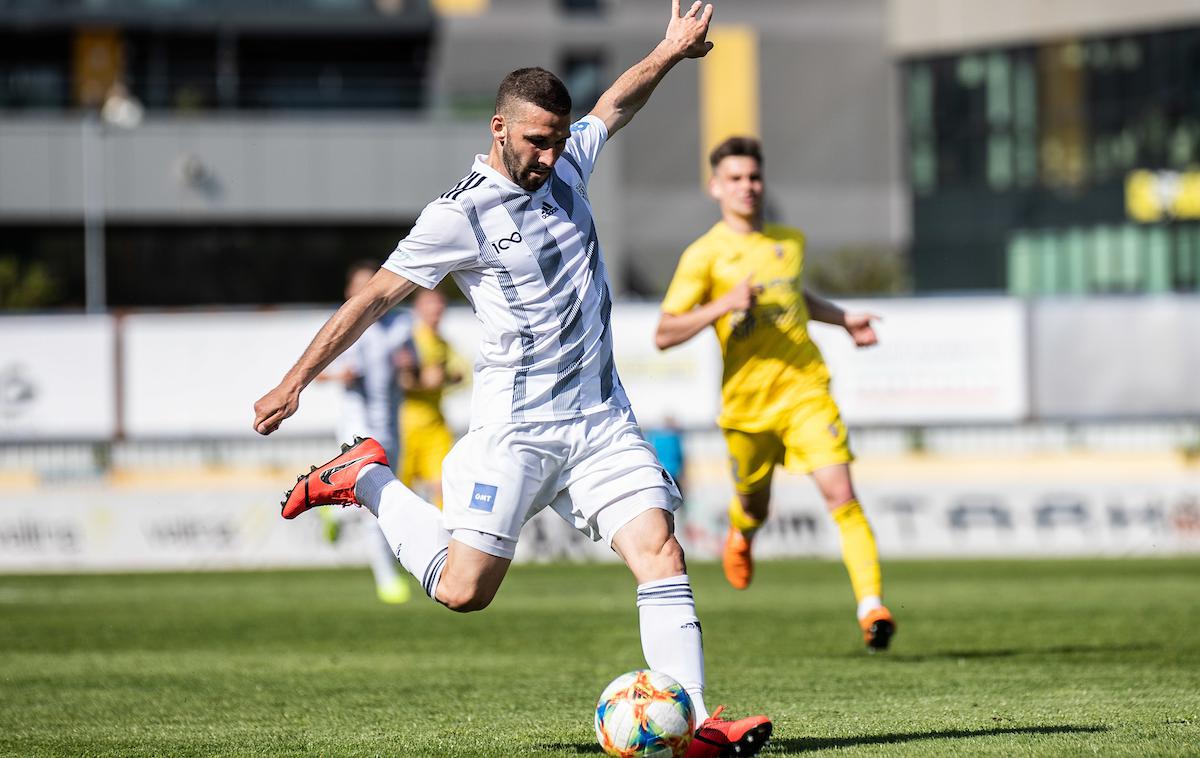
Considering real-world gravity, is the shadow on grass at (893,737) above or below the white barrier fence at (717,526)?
above

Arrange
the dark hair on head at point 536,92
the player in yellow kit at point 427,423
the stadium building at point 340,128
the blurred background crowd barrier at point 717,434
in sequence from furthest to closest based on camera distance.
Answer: the stadium building at point 340,128
the blurred background crowd barrier at point 717,434
the player in yellow kit at point 427,423
the dark hair on head at point 536,92

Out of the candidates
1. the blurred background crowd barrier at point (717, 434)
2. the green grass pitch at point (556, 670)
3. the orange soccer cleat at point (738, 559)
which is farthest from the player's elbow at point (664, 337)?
the blurred background crowd barrier at point (717, 434)

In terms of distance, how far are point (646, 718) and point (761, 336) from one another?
3710 mm

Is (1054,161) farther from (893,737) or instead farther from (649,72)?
(893,737)

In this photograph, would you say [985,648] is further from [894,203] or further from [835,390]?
[894,203]

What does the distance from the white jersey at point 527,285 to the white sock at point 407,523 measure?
0.52m

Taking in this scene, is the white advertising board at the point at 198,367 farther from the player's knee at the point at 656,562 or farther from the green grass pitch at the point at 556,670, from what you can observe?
the player's knee at the point at 656,562

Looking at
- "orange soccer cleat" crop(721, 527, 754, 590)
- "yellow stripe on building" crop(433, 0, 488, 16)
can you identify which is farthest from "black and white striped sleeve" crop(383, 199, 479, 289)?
"yellow stripe on building" crop(433, 0, 488, 16)

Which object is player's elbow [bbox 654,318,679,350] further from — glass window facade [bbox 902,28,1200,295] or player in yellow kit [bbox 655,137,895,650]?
glass window facade [bbox 902,28,1200,295]

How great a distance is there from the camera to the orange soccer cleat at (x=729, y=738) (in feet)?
18.5

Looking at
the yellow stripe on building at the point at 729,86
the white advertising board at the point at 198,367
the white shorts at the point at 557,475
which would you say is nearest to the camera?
the white shorts at the point at 557,475

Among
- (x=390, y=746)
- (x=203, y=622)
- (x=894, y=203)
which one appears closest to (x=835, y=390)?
(x=203, y=622)

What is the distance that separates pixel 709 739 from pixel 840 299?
76.0ft

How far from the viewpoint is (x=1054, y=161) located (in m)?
51.3
